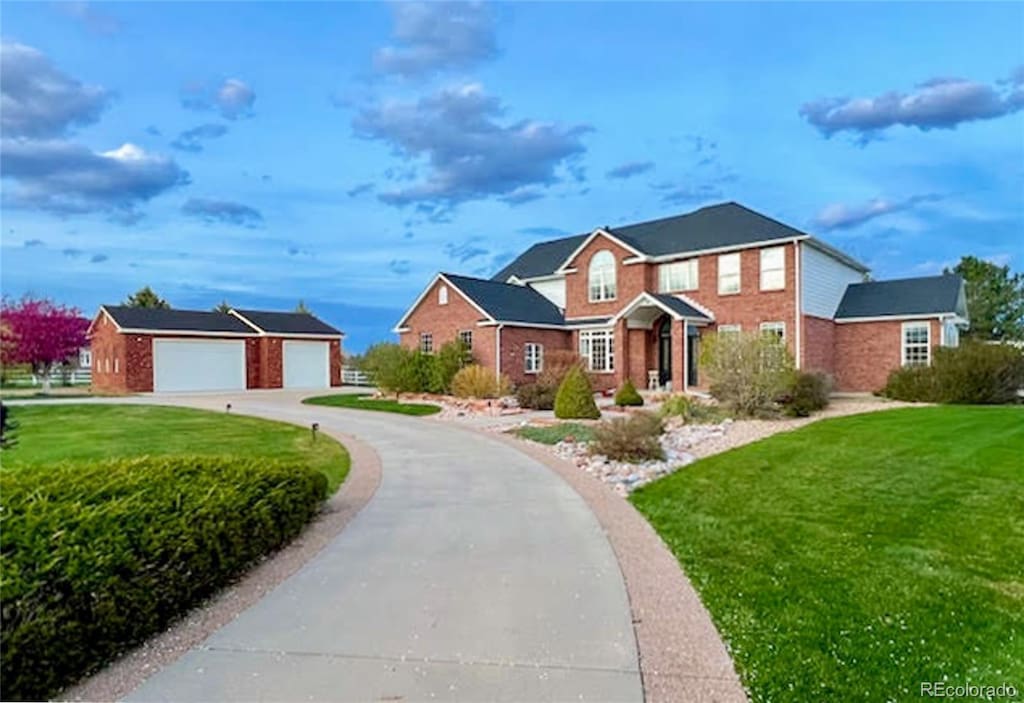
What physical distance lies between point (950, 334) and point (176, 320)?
38238 millimetres

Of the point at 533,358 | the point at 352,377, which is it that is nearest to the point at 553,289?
the point at 533,358

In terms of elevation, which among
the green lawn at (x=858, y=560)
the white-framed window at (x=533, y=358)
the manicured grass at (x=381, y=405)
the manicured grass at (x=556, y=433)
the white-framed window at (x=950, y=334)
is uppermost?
the white-framed window at (x=950, y=334)

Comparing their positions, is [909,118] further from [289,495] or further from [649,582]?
[289,495]

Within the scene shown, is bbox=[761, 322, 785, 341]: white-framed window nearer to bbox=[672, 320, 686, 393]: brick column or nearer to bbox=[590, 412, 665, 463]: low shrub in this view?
bbox=[672, 320, 686, 393]: brick column

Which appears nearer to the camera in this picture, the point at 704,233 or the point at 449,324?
the point at 704,233

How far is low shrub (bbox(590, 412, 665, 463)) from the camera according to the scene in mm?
11406

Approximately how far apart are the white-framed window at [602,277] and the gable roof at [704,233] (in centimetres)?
112

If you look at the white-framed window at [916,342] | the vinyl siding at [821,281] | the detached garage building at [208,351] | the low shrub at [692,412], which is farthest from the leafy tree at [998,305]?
the detached garage building at [208,351]

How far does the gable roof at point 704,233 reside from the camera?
1002 inches

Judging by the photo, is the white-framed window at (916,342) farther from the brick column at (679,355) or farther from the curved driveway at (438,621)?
the curved driveway at (438,621)

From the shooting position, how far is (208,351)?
118ft

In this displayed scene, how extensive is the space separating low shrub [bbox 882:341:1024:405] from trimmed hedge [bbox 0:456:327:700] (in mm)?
20886

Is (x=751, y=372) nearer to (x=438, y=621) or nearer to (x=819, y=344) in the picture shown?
(x=819, y=344)

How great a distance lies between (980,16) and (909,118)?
6834mm
